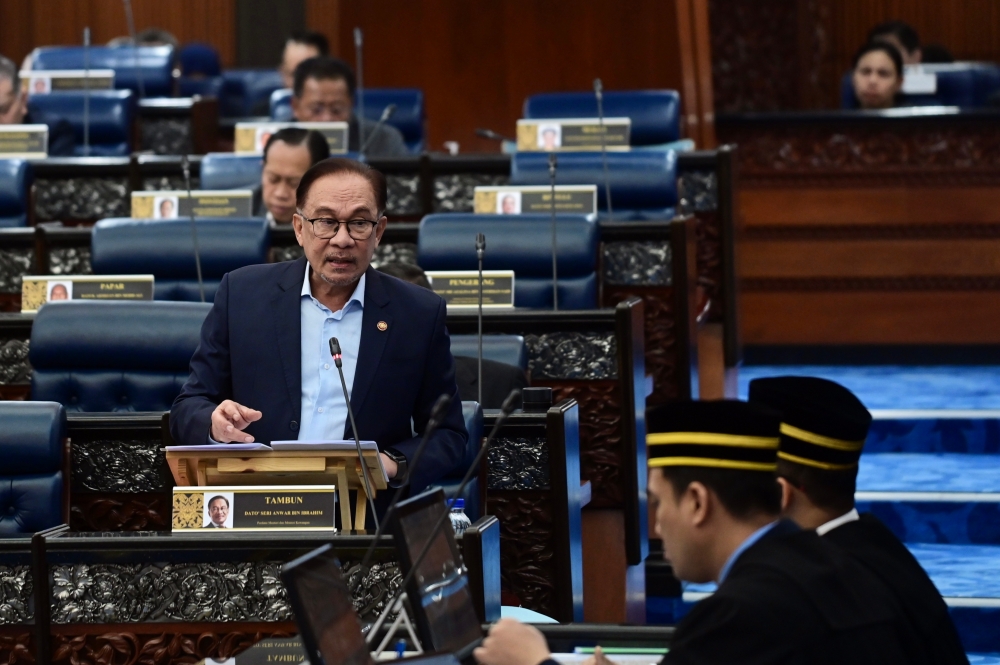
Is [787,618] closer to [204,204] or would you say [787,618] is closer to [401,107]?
[204,204]

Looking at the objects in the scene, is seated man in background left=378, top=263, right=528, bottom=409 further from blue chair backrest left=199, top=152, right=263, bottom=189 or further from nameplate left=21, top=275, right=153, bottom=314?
blue chair backrest left=199, top=152, right=263, bottom=189

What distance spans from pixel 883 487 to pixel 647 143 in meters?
2.19

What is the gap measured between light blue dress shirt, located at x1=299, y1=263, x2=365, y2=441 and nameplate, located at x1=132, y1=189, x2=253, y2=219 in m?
2.33

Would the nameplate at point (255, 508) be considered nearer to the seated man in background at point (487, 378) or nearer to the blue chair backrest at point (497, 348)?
the seated man in background at point (487, 378)

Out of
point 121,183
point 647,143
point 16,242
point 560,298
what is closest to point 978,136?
point 647,143

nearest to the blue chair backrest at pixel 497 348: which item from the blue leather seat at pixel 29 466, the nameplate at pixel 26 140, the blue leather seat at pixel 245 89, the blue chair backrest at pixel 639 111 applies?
the blue leather seat at pixel 29 466

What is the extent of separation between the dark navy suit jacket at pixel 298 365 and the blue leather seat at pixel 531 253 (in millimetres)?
1690

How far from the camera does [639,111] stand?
22.5 feet

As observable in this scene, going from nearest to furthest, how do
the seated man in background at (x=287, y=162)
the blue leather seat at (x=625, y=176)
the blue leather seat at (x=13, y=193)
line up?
the seated man in background at (x=287, y=162) → the blue leather seat at (x=625, y=176) → the blue leather seat at (x=13, y=193)

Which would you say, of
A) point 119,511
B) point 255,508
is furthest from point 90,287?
point 255,508

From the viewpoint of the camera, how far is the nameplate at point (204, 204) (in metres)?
5.50

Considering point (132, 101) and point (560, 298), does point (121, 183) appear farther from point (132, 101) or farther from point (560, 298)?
point (560, 298)

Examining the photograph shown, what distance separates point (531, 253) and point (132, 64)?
443cm

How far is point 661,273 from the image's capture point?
5109 mm
